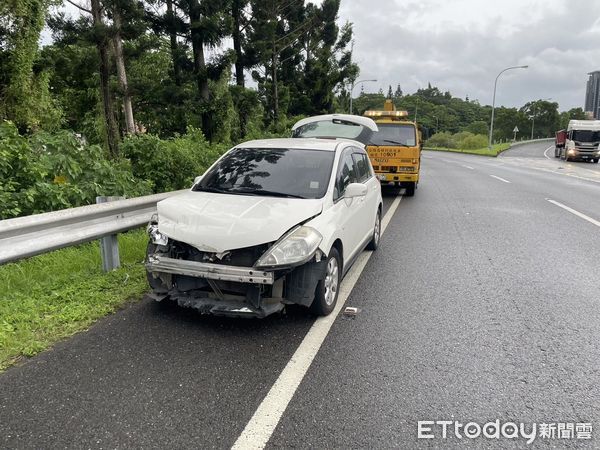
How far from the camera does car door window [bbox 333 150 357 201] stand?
16.1ft

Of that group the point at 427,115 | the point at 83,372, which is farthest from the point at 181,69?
the point at 427,115

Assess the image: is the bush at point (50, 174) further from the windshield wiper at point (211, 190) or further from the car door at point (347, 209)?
the car door at point (347, 209)

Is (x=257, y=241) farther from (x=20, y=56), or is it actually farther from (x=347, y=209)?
(x=20, y=56)

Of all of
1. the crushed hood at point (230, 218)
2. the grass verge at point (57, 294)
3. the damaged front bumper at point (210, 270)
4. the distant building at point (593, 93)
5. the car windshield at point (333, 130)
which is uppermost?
the distant building at point (593, 93)

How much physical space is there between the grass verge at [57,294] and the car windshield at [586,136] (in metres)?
38.1

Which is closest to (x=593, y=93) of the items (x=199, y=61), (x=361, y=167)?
(x=199, y=61)

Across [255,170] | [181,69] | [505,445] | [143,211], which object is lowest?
[505,445]

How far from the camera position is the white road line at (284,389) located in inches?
101

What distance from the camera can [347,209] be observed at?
495 cm

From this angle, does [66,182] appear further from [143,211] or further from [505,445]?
[505,445]

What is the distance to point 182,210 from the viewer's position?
420 centimetres

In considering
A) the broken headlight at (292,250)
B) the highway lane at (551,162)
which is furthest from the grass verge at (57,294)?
the highway lane at (551,162)

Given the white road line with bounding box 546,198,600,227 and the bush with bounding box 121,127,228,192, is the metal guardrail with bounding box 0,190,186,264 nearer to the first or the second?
the bush with bounding box 121,127,228,192

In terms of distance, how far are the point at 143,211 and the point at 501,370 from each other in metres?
4.35
